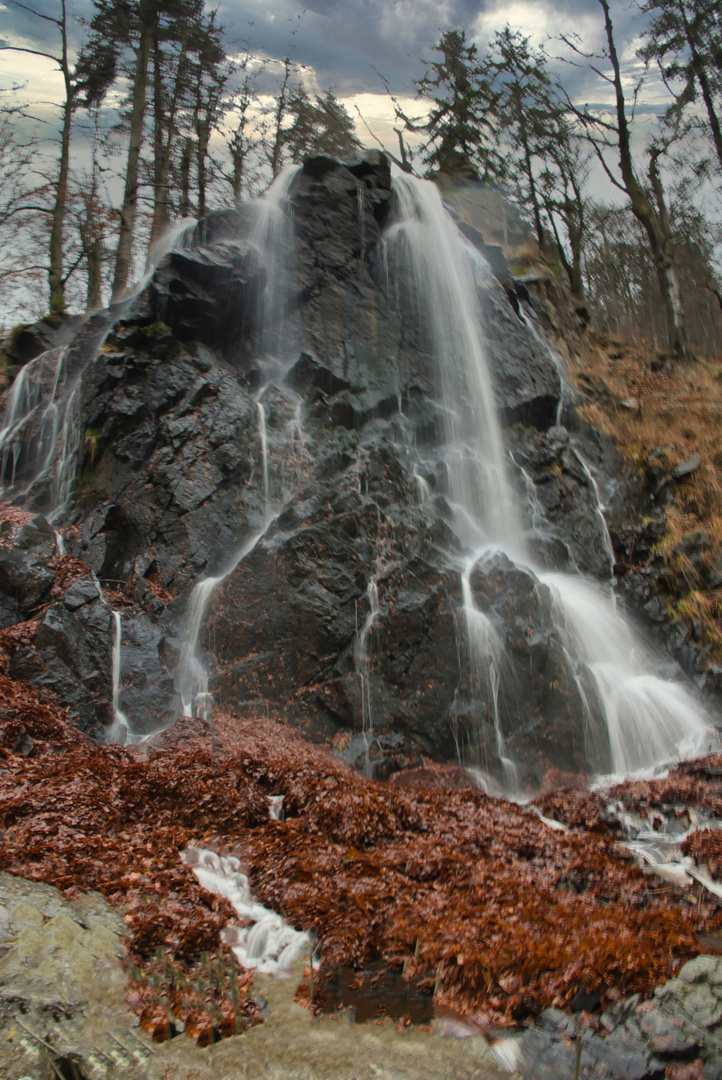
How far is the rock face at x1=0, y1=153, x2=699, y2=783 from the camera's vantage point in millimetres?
7902

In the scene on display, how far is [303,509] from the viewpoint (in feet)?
30.2

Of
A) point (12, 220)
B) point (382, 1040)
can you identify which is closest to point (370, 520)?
point (382, 1040)

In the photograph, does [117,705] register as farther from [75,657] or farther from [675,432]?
[675,432]

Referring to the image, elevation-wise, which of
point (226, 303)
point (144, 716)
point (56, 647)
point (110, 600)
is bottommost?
point (144, 716)

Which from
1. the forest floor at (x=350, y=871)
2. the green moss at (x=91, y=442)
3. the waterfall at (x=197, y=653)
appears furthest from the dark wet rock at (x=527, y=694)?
the green moss at (x=91, y=442)

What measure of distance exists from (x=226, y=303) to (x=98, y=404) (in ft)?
10.0

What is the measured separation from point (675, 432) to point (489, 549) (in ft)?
20.6

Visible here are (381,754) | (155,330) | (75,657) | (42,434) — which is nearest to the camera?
(75,657)

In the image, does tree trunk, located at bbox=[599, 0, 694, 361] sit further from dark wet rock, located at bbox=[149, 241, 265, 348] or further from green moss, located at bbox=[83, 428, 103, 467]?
green moss, located at bbox=[83, 428, 103, 467]

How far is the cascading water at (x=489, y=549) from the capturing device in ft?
27.4

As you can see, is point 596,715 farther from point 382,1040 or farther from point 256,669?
point 382,1040

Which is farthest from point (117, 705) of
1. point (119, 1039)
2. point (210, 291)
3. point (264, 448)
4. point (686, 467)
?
point (686, 467)

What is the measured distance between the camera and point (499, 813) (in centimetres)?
607

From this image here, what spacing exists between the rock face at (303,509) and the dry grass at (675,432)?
1.33 meters
